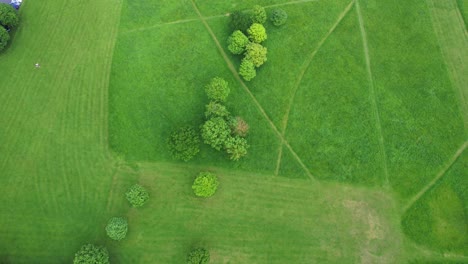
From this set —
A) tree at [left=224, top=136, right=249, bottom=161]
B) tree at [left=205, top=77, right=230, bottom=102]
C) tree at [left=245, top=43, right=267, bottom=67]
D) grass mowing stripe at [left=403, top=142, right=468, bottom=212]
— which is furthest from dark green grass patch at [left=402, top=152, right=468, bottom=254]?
tree at [left=205, top=77, right=230, bottom=102]

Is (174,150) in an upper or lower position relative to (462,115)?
upper

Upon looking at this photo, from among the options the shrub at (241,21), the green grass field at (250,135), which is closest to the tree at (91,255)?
the green grass field at (250,135)

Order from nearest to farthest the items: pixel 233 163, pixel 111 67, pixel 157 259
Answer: pixel 157 259, pixel 233 163, pixel 111 67

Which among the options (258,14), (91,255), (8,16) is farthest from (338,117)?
(8,16)

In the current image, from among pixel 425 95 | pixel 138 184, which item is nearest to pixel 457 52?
pixel 425 95

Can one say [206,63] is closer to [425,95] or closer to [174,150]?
[174,150]

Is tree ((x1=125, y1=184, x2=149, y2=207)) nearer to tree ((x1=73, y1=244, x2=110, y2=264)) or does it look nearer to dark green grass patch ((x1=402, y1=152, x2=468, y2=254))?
tree ((x1=73, y1=244, x2=110, y2=264))

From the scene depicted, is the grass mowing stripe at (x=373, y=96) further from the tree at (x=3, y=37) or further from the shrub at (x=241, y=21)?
the tree at (x=3, y=37)
